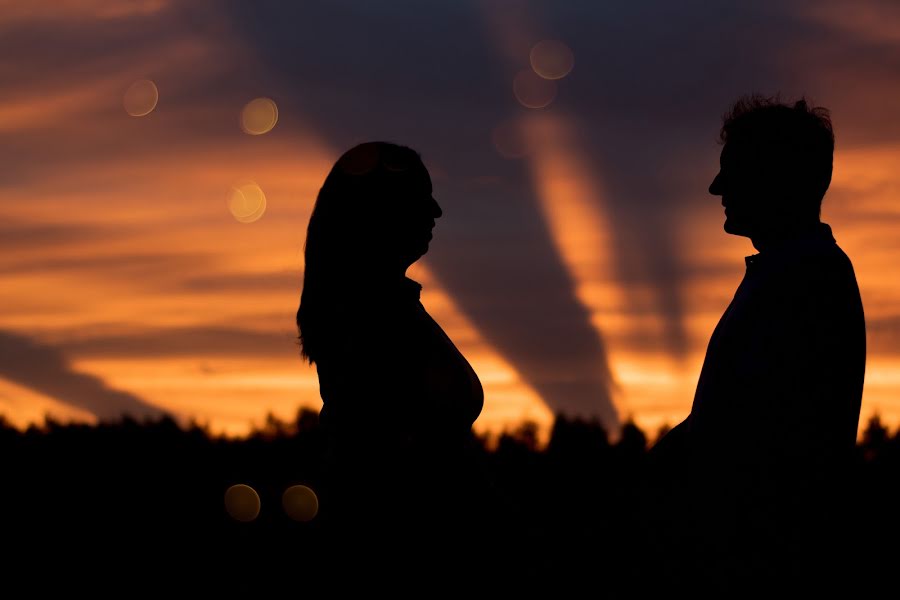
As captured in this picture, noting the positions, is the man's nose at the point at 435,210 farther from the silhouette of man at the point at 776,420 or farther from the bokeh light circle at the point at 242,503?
the bokeh light circle at the point at 242,503

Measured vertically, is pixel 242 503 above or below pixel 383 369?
above

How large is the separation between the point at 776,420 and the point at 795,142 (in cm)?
143

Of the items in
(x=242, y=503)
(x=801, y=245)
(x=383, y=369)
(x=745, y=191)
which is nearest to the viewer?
(x=383, y=369)

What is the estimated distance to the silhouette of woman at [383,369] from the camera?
16.3ft

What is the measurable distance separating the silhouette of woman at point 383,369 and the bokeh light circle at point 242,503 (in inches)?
527

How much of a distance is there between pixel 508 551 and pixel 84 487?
15929 millimetres

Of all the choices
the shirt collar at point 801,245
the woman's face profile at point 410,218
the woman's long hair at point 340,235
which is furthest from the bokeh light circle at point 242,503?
the shirt collar at point 801,245

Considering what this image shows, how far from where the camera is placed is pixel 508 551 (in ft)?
16.4

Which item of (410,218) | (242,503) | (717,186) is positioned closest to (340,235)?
(410,218)

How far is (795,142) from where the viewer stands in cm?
563

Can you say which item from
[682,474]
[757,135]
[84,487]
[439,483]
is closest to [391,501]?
[439,483]

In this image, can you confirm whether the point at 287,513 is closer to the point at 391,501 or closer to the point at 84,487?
the point at 84,487

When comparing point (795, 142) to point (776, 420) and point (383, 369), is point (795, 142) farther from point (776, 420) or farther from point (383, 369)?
point (383, 369)

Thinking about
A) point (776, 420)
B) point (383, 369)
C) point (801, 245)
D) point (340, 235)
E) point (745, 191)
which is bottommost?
point (776, 420)
